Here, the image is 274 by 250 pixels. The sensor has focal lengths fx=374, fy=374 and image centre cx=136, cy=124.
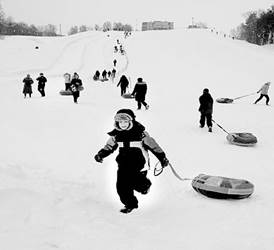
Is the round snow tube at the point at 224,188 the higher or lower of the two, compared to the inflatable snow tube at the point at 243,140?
higher

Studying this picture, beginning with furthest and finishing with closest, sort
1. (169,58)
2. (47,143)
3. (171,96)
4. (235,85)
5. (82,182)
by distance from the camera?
(169,58) < (235,85) < (171,96) < (47,143) < (82,182)

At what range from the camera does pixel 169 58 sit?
43.7 metres

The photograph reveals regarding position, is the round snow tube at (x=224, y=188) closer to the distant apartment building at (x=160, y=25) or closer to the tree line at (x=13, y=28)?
the tree line at (x=13, y=28)

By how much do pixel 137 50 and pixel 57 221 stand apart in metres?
48.9

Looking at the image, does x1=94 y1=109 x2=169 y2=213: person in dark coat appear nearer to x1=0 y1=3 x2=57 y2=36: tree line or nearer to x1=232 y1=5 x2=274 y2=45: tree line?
x1=232 y1=5 x2=274 y2=45: tree line

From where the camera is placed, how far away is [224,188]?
5.98m

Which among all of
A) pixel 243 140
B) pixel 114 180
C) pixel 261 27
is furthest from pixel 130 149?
pixel 261 27

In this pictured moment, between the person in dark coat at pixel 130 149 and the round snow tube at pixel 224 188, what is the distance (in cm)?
129

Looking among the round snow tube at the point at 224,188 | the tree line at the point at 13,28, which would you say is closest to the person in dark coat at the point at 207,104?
the round snow tube at the point at 224,188

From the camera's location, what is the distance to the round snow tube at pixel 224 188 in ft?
19.5

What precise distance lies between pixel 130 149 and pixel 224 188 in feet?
5.93

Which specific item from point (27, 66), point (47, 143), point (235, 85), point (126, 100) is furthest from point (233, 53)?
point (47, 143)

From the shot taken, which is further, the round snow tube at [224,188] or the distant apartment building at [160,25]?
the distant apartment building at [160,25]

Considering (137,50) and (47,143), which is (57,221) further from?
(137,50)
